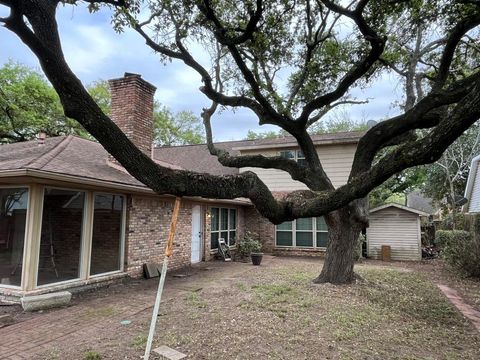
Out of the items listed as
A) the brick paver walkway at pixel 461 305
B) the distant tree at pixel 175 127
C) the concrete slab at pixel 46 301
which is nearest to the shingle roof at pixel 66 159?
the concrete slab at pixel 46 301

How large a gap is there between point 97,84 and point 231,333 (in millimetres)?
25544

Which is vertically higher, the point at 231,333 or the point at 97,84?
the point at 97,84

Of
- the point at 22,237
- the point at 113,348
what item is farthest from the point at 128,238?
the point at 113,348

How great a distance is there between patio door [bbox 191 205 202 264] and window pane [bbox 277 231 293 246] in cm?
450

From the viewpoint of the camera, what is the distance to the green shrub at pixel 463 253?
31.7ft

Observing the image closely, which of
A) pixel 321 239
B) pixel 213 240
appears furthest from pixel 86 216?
pixel 321 239

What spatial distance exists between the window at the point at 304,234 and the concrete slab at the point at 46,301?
10549 millimetres

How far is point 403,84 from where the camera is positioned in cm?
1007

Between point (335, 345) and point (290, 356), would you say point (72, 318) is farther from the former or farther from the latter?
point (335, 345)

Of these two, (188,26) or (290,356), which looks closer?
(290,356)

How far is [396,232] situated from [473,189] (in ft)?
14.4

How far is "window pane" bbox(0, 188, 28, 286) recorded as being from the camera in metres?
6.50

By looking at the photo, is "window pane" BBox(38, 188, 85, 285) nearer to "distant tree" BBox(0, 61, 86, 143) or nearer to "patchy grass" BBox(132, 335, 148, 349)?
"patchy grass" BBox(132, 335, 148, 349)

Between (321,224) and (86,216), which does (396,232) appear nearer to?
(321,224)
